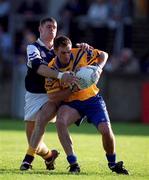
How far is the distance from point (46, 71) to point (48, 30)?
2.47 feet

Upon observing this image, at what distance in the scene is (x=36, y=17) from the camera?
Answer: 92.2 ft

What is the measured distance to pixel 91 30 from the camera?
90.2ft

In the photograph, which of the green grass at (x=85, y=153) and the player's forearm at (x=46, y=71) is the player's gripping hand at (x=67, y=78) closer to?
the player's forearm at (x=46, y=71)

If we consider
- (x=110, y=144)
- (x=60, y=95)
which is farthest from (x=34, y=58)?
(x=110, y=144)

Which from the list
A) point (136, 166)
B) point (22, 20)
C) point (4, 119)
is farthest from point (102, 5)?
point (136, 166)

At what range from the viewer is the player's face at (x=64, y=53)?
12.7 m

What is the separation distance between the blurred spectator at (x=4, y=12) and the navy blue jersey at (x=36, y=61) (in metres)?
15.4

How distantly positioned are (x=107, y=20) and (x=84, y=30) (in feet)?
3.68

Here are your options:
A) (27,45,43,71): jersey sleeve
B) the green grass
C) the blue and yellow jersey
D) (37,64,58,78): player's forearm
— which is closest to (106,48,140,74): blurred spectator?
the green grass

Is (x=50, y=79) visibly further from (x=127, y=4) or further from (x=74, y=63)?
(x=127, y=4)

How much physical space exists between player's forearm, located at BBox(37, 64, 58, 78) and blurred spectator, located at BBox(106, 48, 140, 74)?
13.8 meters

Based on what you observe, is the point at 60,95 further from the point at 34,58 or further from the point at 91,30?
the point at 91,30

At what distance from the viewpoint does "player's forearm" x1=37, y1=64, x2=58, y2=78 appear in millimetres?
12695

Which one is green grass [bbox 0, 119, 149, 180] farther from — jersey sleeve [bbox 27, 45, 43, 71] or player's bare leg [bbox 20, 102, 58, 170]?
jersey sleeve [bbox 27, 45, 43, 71]
